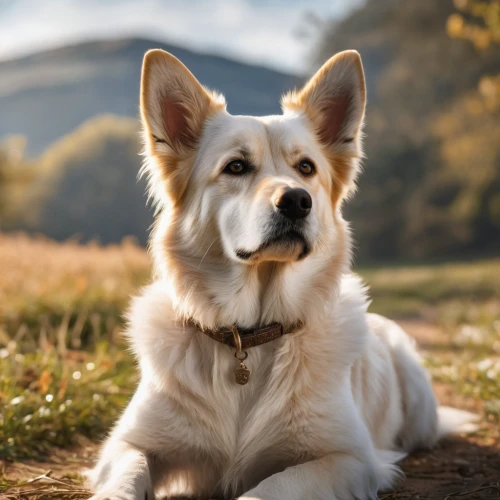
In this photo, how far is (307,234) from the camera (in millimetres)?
3082

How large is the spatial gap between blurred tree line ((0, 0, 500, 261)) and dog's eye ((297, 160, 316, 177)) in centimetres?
1896

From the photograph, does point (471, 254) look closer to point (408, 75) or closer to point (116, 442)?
point (408, 75)

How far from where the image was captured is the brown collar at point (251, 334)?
10.5 feet

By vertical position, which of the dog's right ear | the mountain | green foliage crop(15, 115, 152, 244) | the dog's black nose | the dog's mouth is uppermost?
the dog's right ear

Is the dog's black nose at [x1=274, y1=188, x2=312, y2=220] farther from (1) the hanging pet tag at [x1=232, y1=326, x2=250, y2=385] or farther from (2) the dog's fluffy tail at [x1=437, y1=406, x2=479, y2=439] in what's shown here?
(2) the dog's fluffy tail at [x1=437, y1=406, x2=479, y2=439]

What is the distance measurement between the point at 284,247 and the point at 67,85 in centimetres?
4594

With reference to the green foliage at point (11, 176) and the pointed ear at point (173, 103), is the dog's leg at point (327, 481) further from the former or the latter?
the green foliage at point (11, 176)

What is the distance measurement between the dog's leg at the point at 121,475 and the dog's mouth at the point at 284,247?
1.11m

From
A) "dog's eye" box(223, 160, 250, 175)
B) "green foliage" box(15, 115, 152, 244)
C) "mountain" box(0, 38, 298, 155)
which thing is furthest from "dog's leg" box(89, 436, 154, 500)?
"mountain" box(0, 38, 298, 155)

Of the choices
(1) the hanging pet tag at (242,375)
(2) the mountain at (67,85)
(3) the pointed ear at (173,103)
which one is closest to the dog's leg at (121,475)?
(1) the hanging pet tag at (242,375)

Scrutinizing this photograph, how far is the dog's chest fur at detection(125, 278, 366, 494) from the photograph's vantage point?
303 centimetres

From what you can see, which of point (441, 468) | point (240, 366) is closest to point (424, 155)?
point (441, 468)

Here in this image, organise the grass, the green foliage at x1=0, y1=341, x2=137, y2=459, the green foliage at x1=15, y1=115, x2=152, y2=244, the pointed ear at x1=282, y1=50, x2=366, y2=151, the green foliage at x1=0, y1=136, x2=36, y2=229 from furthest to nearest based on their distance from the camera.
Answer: the green foliage at x1=15, y1=115, x2=152, y2=244, the green foliage at x1=0, y1=136, x2=36, y2=229, the grass, the green foliage at x1=0, y1=341, x2=137, y2=459, the pointed ear at x1=282, y1=50, x2=366, y2=151

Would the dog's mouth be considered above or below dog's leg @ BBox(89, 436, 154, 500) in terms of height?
above
